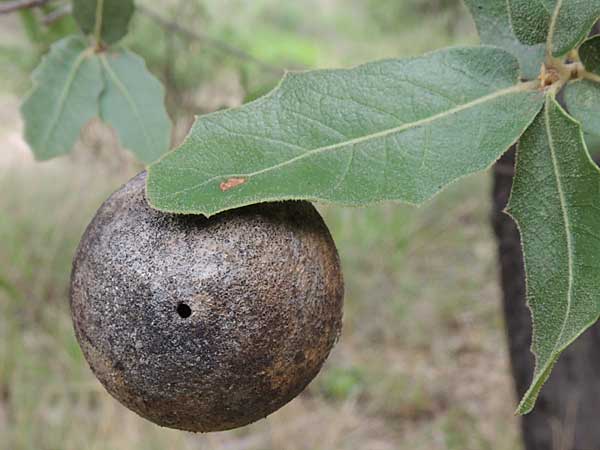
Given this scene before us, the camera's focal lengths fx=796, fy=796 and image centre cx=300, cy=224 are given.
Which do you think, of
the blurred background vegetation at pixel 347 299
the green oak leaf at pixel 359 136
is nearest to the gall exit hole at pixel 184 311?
the green oak leaf at pixel 359 136

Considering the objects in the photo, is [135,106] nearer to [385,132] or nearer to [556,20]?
[385,132]

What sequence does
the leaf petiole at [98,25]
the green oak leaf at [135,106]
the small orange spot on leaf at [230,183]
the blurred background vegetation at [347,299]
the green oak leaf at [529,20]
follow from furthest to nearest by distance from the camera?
the blurred background vegetation at [347,299] → the leaf petiole at [98,25] → the green oak leaf at [135,106] → the green oak leaf at [529,20] → the small orange spot on leaf at [230,183]

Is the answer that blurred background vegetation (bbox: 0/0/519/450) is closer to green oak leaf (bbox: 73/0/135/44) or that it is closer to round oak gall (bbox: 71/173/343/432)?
green oak leaf (bbox: 73/0/135/44)

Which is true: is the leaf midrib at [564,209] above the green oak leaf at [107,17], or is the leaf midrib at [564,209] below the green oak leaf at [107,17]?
below

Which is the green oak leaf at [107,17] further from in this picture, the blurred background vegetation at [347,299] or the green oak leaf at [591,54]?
the blurred background vegetation at [347,299]

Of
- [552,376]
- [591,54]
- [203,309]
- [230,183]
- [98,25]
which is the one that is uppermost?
[98,25]

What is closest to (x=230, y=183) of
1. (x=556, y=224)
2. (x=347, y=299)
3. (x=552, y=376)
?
(x=556, y=224)
